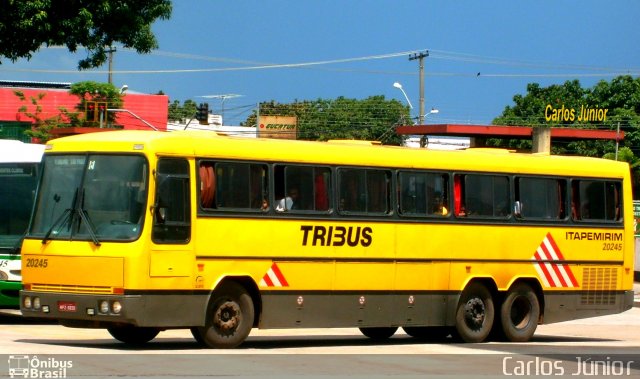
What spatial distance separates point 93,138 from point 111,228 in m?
1.42

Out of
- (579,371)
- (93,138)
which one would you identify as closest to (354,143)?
(93,138)

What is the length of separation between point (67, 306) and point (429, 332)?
7.11 meters

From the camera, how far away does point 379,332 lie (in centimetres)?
2178

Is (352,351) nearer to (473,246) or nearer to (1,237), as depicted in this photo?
(473,246)

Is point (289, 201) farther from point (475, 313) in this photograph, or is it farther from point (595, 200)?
point (595, 200)

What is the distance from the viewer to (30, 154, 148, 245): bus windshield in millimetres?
16797

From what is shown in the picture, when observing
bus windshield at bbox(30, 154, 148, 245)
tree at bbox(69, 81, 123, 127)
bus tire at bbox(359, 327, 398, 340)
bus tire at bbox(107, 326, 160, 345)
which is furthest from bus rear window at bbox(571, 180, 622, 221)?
tree at bbox(69, 81, 123, 127)

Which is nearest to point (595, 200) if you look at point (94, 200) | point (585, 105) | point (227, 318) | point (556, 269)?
point (556, 269)

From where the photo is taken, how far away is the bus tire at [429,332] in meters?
21.6

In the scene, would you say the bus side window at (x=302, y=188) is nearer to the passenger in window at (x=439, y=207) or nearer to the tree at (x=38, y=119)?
the passenger in window at (x=439, y=207)

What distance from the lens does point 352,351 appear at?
1809 centimetres

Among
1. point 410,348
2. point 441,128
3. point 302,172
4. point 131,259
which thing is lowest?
point 410,348

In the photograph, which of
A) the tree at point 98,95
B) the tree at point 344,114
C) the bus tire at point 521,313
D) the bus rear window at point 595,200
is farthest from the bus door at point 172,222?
the tree at point 344,114

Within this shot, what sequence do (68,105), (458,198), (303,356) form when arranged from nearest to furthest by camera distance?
(303,356)
(458,198)
(68,105)
